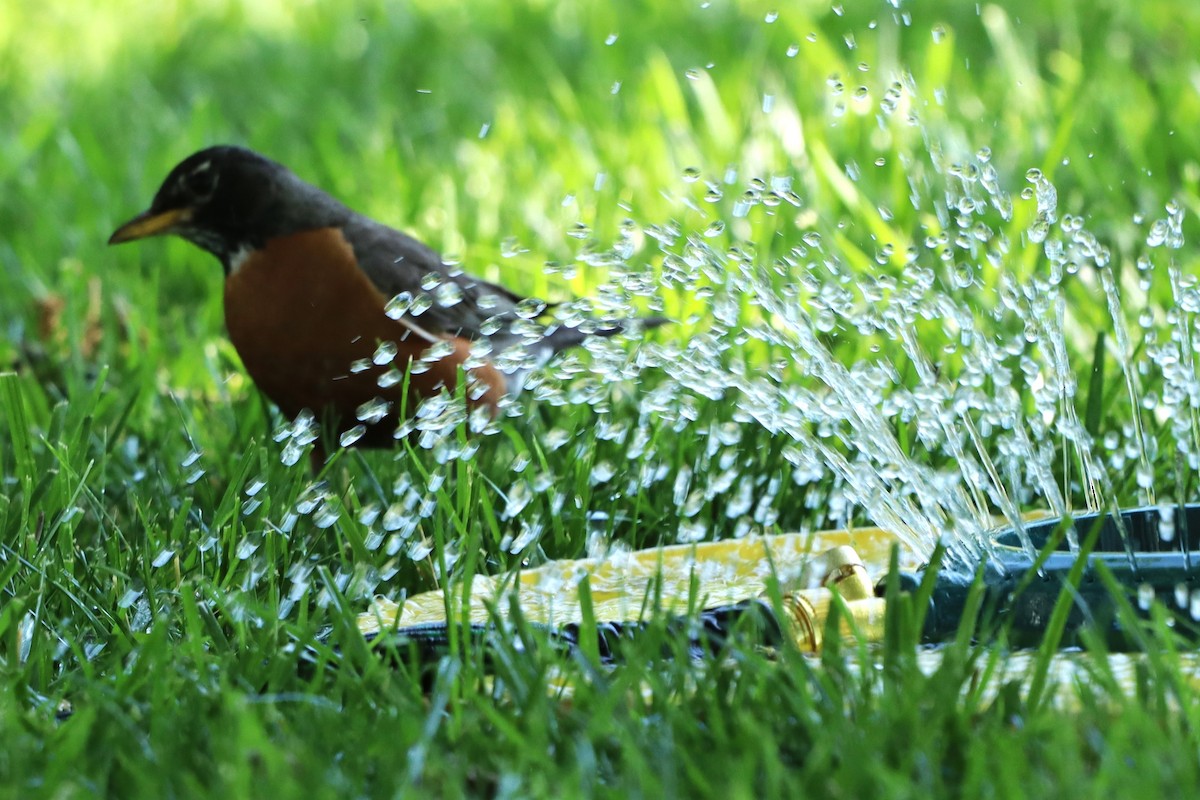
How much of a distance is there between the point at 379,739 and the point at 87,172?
4.12 m

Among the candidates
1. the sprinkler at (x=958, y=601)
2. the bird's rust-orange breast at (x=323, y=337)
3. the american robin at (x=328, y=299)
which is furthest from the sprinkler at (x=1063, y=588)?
the bird's rust-orange breast at (x=323, y=337)

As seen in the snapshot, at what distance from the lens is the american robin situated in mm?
3143

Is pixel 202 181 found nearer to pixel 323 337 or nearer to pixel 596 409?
pixel 323 337

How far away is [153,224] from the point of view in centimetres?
353

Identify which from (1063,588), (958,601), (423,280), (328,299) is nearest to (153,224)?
(328,299)

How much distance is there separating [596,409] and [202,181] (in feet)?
3.41

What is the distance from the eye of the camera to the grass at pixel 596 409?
65.1 inches

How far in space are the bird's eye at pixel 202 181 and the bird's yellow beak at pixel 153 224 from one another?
0.15 feet

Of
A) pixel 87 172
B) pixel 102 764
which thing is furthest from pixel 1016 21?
pixel 102 764

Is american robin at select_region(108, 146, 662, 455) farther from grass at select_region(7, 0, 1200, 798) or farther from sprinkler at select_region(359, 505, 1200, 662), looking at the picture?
sprinkler at select_region(359, 505, 1200, 662)

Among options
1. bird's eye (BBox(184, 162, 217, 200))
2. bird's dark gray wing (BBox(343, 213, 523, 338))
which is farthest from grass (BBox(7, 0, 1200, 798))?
bird's eye (BBox(184, 162, 217, 200))

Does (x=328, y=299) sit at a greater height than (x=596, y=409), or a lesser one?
greater

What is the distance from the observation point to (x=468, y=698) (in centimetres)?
181

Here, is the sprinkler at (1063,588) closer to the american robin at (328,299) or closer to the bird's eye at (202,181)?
the american robin at (328,299)
